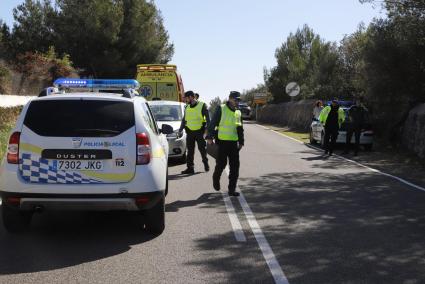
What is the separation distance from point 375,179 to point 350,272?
287 inches

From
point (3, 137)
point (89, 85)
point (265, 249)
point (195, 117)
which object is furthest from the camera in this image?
point (3, 137)

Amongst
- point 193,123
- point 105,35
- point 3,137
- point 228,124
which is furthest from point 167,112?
Answer: point 105,35

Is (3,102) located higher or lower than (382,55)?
lower

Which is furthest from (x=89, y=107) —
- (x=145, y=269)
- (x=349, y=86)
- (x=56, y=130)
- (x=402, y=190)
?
(x=349, y=86)

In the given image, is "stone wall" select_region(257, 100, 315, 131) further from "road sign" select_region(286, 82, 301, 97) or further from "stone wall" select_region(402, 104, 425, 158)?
"stone wall" select_region(402, 104, 425, 158)

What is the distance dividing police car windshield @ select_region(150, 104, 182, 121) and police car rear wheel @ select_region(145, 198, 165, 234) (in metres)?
8.53

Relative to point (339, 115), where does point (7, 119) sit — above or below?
below

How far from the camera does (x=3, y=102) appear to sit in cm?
1869

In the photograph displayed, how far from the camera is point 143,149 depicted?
20.8 ft

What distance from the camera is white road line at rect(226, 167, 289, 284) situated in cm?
513

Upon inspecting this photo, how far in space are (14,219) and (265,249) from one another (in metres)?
2.92

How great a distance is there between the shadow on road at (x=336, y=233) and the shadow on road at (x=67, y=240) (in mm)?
1029

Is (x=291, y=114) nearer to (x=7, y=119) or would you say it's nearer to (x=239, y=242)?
(x=7, y=119)

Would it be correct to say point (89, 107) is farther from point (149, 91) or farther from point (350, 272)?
point (149, 91)
